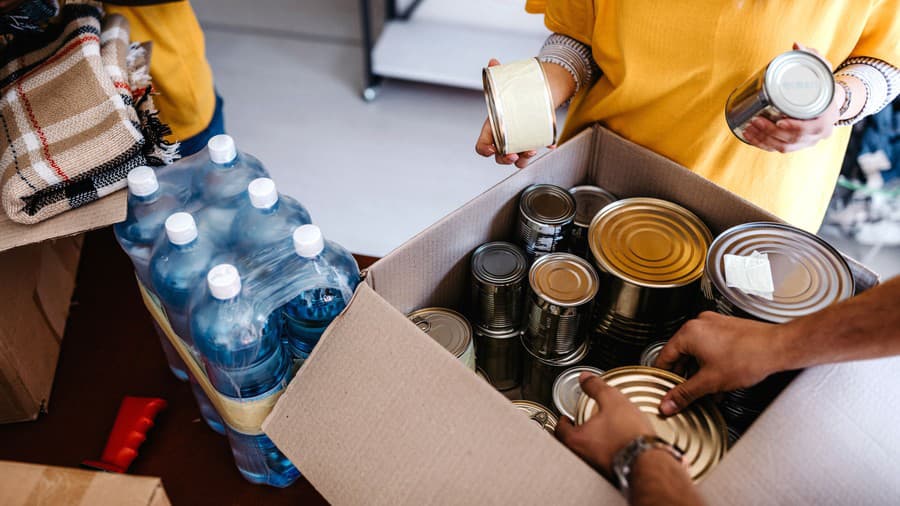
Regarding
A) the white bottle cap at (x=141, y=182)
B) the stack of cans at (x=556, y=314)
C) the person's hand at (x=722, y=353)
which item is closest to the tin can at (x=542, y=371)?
the stack of cans at (x=556, y=314)

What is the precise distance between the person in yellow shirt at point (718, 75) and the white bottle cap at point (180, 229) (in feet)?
1.77

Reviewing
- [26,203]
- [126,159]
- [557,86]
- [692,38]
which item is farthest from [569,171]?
[26,203]

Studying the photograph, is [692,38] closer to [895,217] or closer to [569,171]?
[569,171]

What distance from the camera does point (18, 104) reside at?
107cm

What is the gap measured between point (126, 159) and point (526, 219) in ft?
2.27

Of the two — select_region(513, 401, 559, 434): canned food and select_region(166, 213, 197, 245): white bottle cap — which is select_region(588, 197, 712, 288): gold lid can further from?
select_region(166, 213, 197, 245): white bottle cap

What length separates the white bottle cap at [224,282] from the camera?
2.64 feet

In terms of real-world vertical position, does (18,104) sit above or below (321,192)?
above

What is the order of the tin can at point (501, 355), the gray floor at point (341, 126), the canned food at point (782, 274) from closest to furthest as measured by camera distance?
1. the canned food at point (782, 274)
2. the tin can at point (501, 355)
3. the gray floor at point (341, 126)

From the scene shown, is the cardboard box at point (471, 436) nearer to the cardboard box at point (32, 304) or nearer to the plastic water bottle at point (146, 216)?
the plastic water bottle at point (146, 216)

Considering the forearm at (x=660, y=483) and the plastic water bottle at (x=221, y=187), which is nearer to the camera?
the forearm at (x=660, y=483)

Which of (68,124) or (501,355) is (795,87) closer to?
(501,355)

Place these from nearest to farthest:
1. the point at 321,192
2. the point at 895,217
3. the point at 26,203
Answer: the point at 26,203
the point at 895,217
the point at 321,192

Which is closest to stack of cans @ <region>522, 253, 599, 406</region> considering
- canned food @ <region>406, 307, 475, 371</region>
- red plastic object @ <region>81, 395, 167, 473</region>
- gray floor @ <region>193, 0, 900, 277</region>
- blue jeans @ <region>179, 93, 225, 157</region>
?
canned food @ <region>406, 307, 475, 371</region>
